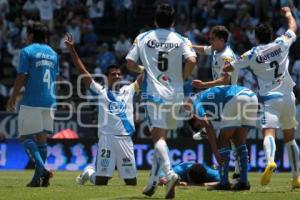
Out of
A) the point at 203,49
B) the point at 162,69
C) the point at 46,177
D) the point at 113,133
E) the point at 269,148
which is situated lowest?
the point at 46,177

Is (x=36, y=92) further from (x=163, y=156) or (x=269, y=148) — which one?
(x=269, y=148)

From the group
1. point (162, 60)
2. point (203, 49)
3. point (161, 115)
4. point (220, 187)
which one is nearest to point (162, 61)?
point (162, 60)

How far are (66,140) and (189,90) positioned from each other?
442 centimetres

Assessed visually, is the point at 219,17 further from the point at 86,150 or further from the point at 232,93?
the point at 232,93

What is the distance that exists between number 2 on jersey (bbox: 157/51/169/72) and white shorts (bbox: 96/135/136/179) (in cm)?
367

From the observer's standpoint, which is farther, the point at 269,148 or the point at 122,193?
the point at 269,148

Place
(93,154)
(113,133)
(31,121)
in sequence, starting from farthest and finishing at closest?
(93,154)
(113,133)
(31,121)

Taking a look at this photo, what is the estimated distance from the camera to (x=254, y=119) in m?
13.7

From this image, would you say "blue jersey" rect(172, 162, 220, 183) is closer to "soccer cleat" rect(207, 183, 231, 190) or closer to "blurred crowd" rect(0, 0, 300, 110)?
"soccer cleat" rect(207, 183, 231, 190)

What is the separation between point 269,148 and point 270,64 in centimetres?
126

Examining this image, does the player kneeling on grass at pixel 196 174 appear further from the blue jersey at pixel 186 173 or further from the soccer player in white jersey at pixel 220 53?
the soccer player in white jersey at pixel 220 53

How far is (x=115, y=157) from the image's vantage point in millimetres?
15820

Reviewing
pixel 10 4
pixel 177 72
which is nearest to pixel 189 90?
pixel 10 4

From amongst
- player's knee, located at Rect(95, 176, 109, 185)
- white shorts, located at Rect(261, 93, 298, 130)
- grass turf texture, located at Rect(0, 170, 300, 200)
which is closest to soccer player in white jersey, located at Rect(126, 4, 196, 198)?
grass turf texture, located at Rect(0, 170, 300, 200)
